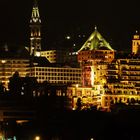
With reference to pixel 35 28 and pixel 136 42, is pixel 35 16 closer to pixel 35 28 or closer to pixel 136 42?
pixel 35 28

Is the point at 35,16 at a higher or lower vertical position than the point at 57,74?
higher

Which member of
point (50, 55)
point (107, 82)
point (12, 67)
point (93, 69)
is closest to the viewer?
point (107, 82)

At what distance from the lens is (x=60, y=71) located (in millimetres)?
77188

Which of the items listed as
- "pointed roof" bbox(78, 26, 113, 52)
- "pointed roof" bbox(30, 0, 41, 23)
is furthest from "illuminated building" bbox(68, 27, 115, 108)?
"pointed roof" bbox(30, 0, 41, 23)

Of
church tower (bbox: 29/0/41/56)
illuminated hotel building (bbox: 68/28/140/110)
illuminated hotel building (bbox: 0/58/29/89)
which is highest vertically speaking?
church tower (bbox: 29/0/41/56)

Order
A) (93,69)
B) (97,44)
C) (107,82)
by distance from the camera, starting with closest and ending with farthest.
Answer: (107,82) < (93,69) < (97,44)

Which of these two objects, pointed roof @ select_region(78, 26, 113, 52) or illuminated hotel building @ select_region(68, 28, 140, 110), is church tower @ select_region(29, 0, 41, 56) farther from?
illuminated hotel building @ select_region(68, 28, 140, 110)

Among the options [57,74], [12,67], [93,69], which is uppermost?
[12,67]

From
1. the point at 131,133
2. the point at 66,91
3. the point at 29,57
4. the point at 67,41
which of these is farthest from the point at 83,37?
the point at 131,133

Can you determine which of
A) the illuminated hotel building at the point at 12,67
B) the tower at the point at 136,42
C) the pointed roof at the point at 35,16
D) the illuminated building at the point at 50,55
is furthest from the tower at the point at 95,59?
the illuminated building at the point at 50,55

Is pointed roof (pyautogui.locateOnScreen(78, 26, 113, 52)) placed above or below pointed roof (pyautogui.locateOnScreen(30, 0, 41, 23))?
below

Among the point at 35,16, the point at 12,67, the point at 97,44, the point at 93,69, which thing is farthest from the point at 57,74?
the point at 35,16

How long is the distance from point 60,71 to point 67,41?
1393 centimetres

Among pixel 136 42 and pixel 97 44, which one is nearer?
pixel 136 42
